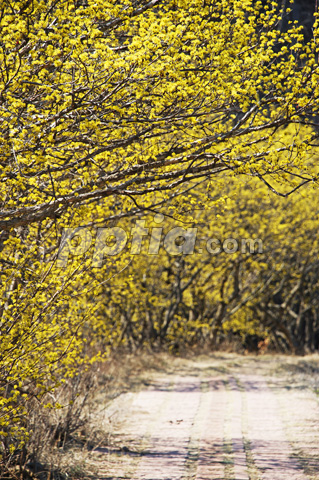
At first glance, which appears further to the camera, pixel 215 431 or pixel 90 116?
pixel 215 431

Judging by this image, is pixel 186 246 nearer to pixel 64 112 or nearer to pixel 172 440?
pixel 172 440

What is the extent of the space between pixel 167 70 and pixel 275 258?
624 inches

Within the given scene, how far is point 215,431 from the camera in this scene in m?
7.69

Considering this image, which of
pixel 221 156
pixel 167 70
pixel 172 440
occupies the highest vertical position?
pixel 167 70

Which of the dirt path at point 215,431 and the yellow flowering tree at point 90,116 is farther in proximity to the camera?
the dirt path at point 215,431

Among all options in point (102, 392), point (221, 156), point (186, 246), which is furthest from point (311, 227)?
point (221, 156)

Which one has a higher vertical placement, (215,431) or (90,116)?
(90,116)

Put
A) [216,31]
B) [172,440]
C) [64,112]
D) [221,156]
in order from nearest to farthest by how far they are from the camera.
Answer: [64,112] → [221,156] → [216,31] → [172,440]

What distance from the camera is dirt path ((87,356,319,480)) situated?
612 cm

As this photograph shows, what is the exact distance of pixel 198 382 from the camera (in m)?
12.2

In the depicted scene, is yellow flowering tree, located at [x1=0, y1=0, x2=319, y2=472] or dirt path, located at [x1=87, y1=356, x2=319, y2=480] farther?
dirt path, located at [x1=87, y1=356, x2=319, y2=480]

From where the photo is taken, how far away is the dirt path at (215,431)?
241 inches

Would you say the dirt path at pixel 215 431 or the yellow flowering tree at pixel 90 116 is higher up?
the yellow flowering tree at pixel 90 116

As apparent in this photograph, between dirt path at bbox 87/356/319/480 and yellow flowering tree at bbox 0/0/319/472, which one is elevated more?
yellow flowering tree at bbox 0/0/319/472
